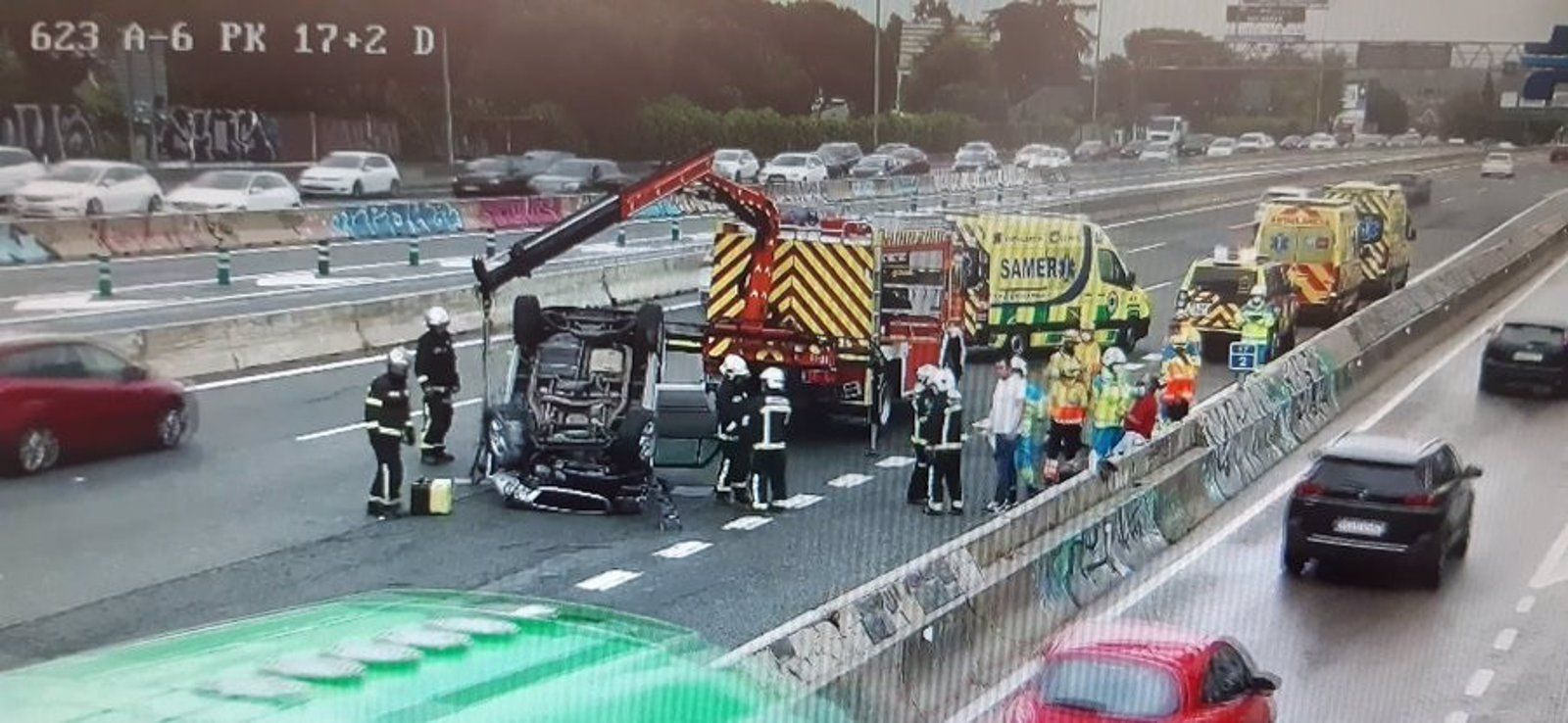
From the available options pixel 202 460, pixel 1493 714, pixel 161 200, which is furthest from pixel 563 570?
pixel 161 200

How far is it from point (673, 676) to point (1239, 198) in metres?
52.2

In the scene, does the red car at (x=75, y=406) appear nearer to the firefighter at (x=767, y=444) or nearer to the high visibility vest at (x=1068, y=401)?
the firefighter at (x=767, y=444)

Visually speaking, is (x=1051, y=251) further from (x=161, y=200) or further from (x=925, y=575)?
(x=161, y=200)

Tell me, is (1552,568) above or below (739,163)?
below

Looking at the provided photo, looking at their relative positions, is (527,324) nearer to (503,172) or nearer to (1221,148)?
(503,172)

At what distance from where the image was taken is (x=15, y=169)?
3250 centimetres

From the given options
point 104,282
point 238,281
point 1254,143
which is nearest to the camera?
point 104,282

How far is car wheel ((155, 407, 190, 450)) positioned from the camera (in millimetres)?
17281

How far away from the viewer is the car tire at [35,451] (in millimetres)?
15602

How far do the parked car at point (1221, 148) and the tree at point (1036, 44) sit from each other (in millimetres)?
11975

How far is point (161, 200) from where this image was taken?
119 ft

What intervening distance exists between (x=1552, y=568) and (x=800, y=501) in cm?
653

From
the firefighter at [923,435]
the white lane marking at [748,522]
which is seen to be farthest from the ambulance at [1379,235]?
the white lane marking at [748,522]

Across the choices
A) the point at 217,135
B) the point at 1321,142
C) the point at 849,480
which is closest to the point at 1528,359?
the point at 849,480
